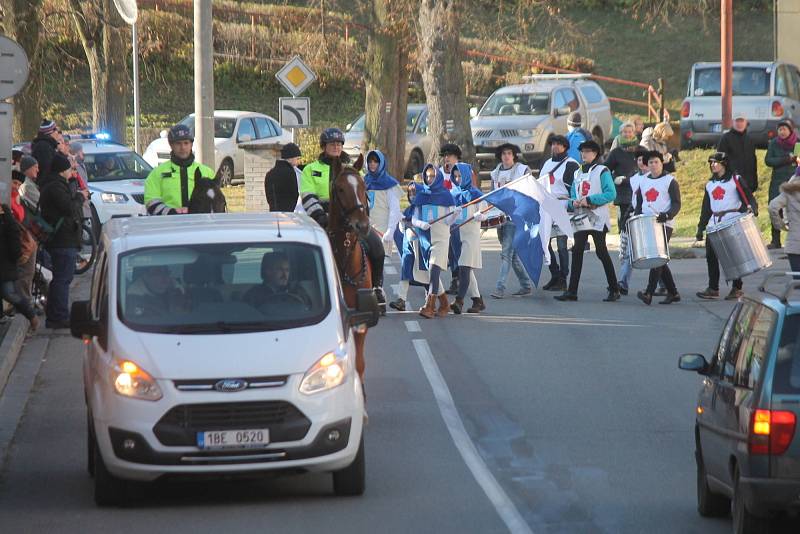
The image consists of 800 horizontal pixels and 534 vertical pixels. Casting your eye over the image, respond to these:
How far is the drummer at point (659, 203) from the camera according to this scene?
18.5 meters

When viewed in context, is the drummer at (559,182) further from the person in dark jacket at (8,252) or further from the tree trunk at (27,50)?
the tree trunk at (27,50)

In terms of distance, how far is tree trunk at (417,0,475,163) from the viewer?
3144 cm

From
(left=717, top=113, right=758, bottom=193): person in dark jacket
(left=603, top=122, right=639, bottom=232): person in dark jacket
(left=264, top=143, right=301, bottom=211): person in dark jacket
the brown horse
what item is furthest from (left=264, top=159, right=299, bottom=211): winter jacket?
(left=717, top=113, right=758, bottom=193): person in dark jacket

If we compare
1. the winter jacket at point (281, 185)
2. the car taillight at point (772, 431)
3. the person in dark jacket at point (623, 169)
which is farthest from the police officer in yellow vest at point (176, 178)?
the person in dark jacket at point (623, 169)

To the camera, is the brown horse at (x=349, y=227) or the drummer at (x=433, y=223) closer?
the brown horse at (x=349, y=227)

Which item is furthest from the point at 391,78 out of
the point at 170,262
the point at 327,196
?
the point at 170,262

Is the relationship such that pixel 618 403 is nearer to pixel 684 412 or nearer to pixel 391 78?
pixel 684 412

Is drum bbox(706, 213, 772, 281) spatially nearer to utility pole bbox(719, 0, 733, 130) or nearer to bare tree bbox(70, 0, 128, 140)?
utility pole bbox(719, 0, 733, 130)

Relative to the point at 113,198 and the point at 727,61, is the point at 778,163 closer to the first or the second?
the point at 727,61

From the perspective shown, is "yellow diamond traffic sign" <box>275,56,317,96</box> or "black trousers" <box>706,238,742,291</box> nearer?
"black trousers" <box>706,238,742,291</box>

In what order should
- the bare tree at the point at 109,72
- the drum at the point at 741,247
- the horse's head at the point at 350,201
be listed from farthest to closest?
the bare tree at the point at 109,72 → the drum at the point at 741,247 → the horse's head at the point at 350,201

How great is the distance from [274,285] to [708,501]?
2883 mm

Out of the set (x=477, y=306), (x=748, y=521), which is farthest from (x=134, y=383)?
(x=477, y=306)

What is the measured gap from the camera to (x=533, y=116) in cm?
3669
